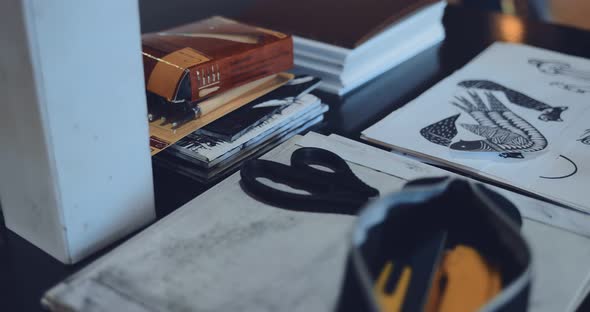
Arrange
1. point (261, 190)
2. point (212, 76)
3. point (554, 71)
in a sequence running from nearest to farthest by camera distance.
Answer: point (261, 190) → point (212, 76) → point (554, 71)

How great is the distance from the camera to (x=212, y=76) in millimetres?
618

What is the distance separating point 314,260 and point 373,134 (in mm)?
224

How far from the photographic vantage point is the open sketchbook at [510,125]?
58 centimetres

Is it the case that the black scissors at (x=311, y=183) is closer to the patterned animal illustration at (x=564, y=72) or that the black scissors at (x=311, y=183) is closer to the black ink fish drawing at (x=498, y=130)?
the black ink fish drawing at (x=498, y=130)

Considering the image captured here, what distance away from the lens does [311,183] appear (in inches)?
20.7

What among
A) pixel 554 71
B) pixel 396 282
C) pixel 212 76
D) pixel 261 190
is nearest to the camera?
pixel 396 282

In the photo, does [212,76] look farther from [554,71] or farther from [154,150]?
[554,71]

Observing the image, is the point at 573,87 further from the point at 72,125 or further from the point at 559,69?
the point at 72,125

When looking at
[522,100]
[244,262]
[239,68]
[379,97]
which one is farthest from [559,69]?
[244,262]

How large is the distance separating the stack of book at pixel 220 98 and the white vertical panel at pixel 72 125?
0.08m

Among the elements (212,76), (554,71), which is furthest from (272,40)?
(554,71)

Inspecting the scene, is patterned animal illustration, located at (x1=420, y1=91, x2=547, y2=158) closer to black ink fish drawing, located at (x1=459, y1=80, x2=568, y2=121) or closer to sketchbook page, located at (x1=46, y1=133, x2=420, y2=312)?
black ink fish drawing, located at (x1=459, y1=80, x2=568, y2=121)

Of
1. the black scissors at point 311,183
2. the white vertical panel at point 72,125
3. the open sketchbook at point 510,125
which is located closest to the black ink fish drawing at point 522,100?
the open sketchbook at point 510,125

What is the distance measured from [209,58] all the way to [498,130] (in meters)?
0.27
